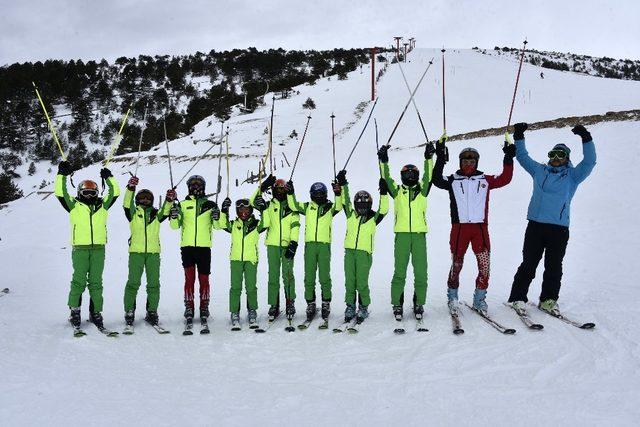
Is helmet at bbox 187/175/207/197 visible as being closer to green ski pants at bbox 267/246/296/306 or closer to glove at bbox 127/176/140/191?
glove at bbox 127/176/140/191

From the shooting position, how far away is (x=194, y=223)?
6.25 m

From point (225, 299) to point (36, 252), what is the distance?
22.2 feet

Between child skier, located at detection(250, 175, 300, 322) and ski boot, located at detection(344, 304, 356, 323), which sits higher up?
child skier, located at detection(250, 175, 300, 322)

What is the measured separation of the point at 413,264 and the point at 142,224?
341 centimetres

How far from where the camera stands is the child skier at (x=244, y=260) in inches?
243

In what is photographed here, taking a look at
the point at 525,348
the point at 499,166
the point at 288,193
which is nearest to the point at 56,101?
the point at 499,166

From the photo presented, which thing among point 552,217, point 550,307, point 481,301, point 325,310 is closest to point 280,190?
point 325,310

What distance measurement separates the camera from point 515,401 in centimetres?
355

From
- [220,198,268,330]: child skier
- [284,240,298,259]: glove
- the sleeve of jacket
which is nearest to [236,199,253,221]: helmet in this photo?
[220,198,268,330]: child skier

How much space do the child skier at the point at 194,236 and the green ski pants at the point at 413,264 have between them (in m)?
2.33

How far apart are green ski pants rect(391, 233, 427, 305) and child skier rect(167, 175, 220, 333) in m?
2.33

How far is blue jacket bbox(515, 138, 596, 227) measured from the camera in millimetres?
5566

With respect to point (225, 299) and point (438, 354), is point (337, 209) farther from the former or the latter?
point (225, 299)

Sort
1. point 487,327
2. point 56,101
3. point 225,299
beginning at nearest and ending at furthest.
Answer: point 487,327
point 225,299
point 56,101
